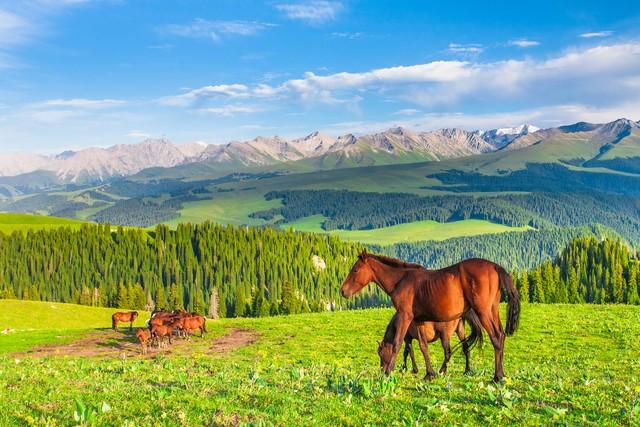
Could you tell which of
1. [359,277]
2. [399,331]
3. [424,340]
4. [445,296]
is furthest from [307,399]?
[424,340]

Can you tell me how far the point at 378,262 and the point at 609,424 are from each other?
9.45 metres

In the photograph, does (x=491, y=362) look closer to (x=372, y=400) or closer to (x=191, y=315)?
(x=372, y=400)

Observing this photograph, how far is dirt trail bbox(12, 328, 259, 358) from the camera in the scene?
38000 millimetres

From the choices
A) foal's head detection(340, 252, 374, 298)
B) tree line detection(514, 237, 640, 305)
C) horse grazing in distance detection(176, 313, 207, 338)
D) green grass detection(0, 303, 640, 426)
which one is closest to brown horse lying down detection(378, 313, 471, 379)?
green grass detection(0, 303, 640, 426)

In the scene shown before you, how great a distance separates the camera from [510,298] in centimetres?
1736

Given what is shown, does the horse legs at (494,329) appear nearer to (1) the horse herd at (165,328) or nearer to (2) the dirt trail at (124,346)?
(2) the dirt trail at (124,346)

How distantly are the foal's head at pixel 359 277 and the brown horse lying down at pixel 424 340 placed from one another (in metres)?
1.75

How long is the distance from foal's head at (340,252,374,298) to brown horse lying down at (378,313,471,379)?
5.76 feet

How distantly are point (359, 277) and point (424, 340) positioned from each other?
143 inches

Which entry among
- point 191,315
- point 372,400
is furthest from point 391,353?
point 191,315

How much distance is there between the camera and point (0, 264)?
174 meters

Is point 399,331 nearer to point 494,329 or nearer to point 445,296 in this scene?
point 445,296

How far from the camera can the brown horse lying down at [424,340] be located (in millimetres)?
17734

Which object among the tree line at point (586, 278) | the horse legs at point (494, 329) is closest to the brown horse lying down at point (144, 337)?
the horse legs at point (494, 329)
